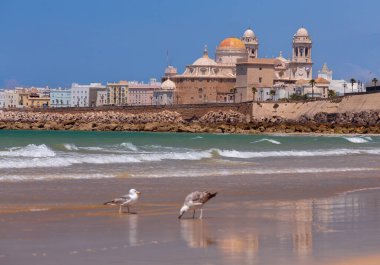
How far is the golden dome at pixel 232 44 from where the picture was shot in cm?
14038

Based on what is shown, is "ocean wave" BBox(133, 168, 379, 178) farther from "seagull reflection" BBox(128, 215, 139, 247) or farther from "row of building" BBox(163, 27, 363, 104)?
"row of building" BBox(163, 27, 363, 104)

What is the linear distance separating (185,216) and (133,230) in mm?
1765

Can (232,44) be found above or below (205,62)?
above

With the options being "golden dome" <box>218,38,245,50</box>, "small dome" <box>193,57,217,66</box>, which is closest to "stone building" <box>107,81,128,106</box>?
"golden dome" <box>218,38,245,50</box>

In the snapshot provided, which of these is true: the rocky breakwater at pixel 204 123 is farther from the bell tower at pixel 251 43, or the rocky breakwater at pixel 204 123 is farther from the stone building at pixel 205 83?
the bell tower at pixel 251 43

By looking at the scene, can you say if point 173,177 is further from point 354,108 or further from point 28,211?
point 354,108

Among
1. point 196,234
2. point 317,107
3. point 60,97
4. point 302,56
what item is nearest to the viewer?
point 196,234

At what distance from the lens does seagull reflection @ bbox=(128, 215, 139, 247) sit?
11.5 meters

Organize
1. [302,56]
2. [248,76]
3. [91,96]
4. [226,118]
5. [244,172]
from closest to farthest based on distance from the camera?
1. [244,172]
2. [226,118]
3. [248,76]
4. [302,56]
5. [91,96]

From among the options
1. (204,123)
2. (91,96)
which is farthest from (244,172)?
(91,96)

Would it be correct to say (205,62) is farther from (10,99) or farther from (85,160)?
(85,160)

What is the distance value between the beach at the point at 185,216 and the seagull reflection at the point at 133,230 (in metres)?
0.01

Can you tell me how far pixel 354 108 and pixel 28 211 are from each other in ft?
312

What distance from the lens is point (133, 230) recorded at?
12.5m
